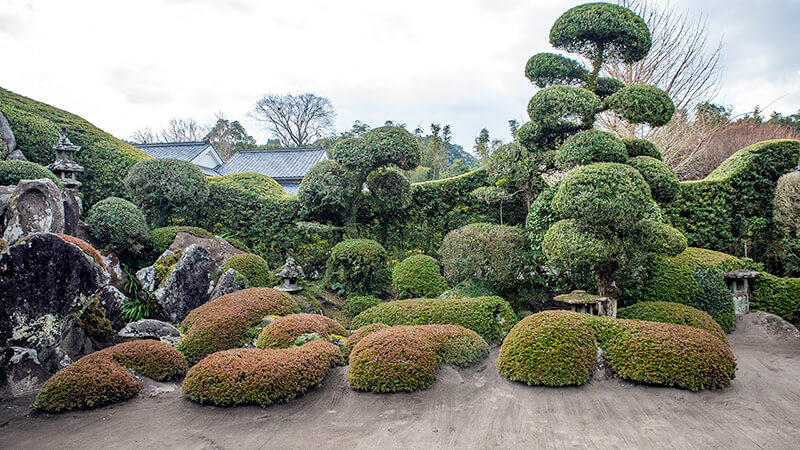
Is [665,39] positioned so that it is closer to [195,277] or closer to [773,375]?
[773,375]

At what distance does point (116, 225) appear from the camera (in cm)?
722

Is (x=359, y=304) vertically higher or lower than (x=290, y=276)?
lower

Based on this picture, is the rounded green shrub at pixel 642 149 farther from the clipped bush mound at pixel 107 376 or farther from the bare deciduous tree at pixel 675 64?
the clipped bush mound at pixel 107 376

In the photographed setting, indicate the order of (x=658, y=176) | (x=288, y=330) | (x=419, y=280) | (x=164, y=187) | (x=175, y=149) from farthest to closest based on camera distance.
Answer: (x=175, y=149)
(x=164, y=187)
(x=419, y=280)
(x=658, y=176)
(x=288, y=330)

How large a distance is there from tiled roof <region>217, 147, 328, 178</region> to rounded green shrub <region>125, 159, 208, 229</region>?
1042cm

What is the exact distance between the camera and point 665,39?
38.8 feet

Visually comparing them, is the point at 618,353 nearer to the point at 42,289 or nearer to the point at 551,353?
the point at 551,353

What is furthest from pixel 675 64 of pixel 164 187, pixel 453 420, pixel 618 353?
pixel 164 187

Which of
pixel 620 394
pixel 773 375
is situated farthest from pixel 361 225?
pixel 773 375

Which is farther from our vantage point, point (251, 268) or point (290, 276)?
point (290, 276)

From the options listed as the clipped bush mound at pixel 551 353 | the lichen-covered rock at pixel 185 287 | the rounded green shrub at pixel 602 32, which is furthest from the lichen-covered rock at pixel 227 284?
the rounded green shrub at pixel 602 32

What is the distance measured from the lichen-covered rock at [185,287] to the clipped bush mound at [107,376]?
199 cm

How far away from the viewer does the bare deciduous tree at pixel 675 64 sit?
37.9 feet

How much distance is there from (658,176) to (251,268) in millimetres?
6350
